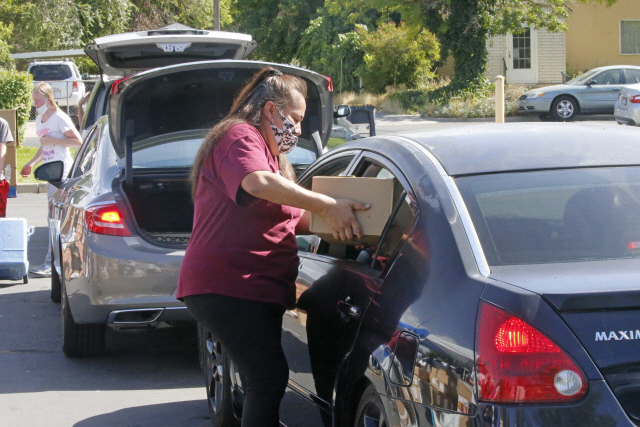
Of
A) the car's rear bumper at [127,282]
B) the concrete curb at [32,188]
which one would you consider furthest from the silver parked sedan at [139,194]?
the concrete curb at [32,188]

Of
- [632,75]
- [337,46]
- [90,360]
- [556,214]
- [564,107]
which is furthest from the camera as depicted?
[337,46]

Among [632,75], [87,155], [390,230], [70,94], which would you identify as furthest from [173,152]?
[70,94]

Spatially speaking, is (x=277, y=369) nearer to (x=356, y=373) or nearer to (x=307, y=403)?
(x=356, y=373)

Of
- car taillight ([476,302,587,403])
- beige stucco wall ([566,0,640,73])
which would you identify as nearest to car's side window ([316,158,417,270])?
car taillight ([476,302,587,403])

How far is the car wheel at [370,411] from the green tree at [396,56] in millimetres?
28371

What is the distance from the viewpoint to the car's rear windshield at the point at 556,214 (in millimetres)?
2566

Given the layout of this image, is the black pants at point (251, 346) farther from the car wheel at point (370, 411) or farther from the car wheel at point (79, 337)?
the car wheel at point (79, 337)

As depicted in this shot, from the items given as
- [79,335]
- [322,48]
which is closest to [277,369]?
[79,335]

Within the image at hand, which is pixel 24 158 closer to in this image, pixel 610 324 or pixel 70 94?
pixel 70 94

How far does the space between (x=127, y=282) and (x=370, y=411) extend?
8.44ft

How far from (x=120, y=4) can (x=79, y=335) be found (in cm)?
3639

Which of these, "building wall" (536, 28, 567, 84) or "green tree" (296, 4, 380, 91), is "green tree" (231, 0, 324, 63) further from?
"building wall" (536, 28, 567, 84)

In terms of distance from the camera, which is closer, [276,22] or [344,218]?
[344,218]

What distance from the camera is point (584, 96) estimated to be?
23.8m
